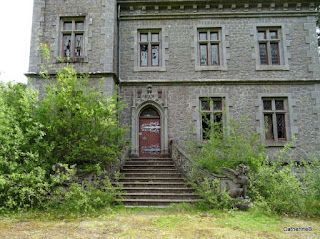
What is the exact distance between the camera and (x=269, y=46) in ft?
39.0

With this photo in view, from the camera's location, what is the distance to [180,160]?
9.38 metres

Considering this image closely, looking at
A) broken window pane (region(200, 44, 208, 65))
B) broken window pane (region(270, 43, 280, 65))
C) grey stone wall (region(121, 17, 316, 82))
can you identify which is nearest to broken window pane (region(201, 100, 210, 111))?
grey stone wall (region(121, 17, 316, 82))

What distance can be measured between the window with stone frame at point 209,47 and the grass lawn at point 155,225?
7.43m

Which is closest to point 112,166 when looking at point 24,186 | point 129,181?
point 129,181

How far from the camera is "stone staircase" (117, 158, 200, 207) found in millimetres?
7477

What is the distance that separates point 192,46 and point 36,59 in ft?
22.9

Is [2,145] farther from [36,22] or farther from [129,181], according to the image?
[36,22]

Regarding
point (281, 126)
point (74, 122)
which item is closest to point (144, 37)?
point (74, 122)

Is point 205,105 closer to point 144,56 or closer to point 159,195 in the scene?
point 144,56

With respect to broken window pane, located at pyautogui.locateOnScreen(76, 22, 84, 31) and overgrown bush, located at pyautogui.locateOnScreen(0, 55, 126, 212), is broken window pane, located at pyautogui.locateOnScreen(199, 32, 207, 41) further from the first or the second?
overgrown bush, located at pyautogui.locateOnScreen(0, 55, 126, 212)

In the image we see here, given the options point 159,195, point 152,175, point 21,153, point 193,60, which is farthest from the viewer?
point 193,60

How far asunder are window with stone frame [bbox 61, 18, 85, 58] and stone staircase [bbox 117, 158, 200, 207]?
5447mm

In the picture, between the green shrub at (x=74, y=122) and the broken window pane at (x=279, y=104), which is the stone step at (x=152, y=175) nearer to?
the green shrub at (x=74, y=122)

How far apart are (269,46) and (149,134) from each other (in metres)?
6.90
